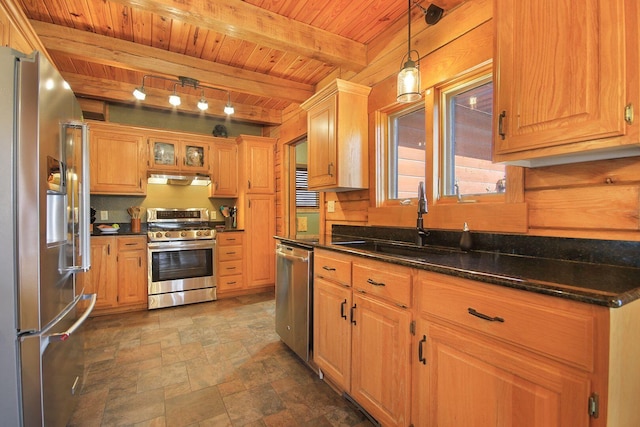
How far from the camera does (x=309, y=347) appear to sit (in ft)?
7.33

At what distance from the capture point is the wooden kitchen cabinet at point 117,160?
3631 millimetres

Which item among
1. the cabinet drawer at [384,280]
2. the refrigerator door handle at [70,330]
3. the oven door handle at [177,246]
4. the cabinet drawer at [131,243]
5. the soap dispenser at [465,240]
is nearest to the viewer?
the refrigerator door handle at [70,330]

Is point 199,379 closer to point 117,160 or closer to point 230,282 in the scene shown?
point 230,282

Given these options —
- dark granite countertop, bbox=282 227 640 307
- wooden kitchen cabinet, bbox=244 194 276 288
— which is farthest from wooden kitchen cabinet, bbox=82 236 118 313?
dark granite countertop, bbox=282 227 640 307

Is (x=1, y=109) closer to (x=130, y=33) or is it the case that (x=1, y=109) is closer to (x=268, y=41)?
(x=268, y=41)

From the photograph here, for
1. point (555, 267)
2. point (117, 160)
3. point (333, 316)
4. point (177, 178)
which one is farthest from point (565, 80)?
point (117, 160)

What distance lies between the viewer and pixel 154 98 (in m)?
3.90

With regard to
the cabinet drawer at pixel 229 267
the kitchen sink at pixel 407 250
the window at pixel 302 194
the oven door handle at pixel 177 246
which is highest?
the window at pixel 302 194

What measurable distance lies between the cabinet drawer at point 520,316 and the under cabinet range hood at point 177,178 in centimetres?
368

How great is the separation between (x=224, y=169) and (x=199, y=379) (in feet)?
9.79

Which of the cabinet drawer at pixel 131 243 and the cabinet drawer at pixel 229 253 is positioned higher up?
the cabinet drawer at pixel 131 243

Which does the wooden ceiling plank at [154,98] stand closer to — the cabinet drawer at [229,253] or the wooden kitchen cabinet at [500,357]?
the cabinet drawer at [229,253]

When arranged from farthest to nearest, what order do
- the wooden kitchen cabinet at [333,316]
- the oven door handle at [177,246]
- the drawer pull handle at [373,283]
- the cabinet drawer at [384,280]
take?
the oven door handle at [177,246] → the wooden kitchen cabinet at [333,316] → the drawer pull handle at [373,283] → the cabinet drawer at [384,280]

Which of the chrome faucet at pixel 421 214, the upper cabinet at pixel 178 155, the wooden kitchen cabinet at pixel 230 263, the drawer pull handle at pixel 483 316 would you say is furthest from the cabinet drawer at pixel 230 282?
the drawer pull handle at pixel 483 316
